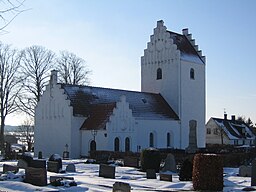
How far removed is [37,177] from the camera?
60.0 ft

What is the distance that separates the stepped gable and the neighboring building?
24.3 m

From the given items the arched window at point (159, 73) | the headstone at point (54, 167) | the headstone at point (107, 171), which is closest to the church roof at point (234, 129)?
the arched window at point (159, 73)

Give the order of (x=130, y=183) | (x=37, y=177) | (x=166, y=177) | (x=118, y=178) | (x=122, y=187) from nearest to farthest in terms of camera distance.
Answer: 1. (x=122, y=187)
2. (x=37, y=177)
3. (x=130, y=183)
4. (x=166, y=177)
5. (x=118, y=178)

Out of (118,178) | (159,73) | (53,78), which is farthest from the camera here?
(159,73)

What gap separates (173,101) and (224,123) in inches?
1059

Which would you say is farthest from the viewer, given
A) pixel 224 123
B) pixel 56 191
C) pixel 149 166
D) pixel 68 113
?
pixel 224 123

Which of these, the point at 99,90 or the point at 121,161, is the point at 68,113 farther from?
the point at 121,161

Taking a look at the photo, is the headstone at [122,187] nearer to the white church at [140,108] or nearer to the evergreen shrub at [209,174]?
the evergreen shrub at [209,174]

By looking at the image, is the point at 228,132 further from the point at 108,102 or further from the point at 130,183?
the point at 130,183

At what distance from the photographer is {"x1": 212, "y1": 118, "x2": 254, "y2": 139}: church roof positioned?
70975 millimetres

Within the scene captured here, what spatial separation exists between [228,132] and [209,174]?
5477cm

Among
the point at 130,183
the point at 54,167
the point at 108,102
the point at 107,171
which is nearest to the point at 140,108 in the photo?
A: the point at 108,102

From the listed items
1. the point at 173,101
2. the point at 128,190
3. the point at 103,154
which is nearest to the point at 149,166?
the point at 103,154

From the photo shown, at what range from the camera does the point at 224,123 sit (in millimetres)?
73000
